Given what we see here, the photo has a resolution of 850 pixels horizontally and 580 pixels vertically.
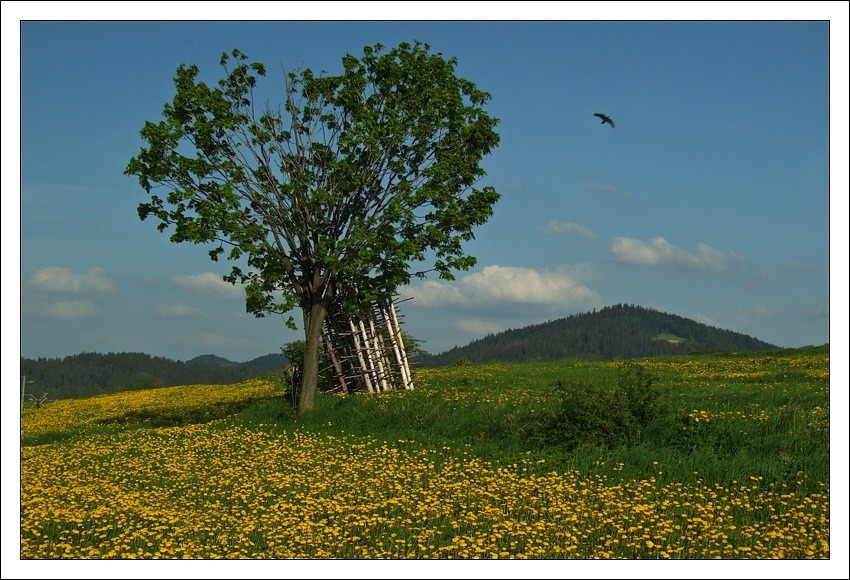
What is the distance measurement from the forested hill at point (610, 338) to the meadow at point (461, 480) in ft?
423

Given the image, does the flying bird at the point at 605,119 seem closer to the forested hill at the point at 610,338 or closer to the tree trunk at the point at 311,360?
the tree trunk at the point at 311,360

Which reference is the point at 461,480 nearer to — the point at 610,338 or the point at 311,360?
the point at 311,360

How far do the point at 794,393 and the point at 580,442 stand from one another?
332 inches

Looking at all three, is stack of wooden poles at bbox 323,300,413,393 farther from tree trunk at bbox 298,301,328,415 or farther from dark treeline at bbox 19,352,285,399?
dark treeline at bbox 19,352,285,399

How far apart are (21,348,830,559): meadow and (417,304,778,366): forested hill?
5073 inches

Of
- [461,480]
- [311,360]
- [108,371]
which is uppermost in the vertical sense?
[311,360]

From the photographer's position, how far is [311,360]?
81.3ft

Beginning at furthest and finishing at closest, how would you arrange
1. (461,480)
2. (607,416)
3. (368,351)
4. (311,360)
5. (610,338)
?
(610,338) < (368,351) < (311,360) < (607,416) < (461,480)

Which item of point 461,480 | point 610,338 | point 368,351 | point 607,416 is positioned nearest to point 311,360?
point 368,351

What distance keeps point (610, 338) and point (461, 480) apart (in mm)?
165363

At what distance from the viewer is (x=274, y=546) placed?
12.5 m

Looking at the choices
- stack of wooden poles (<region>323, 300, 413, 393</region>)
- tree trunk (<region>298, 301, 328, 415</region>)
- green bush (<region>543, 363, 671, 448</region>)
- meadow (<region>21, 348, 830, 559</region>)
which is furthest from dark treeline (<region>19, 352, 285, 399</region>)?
green bush (<region>543, 363, 671, 448</region>)

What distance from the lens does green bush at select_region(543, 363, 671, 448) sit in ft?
58.5

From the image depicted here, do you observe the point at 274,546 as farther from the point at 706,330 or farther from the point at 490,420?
the point at 706,330
